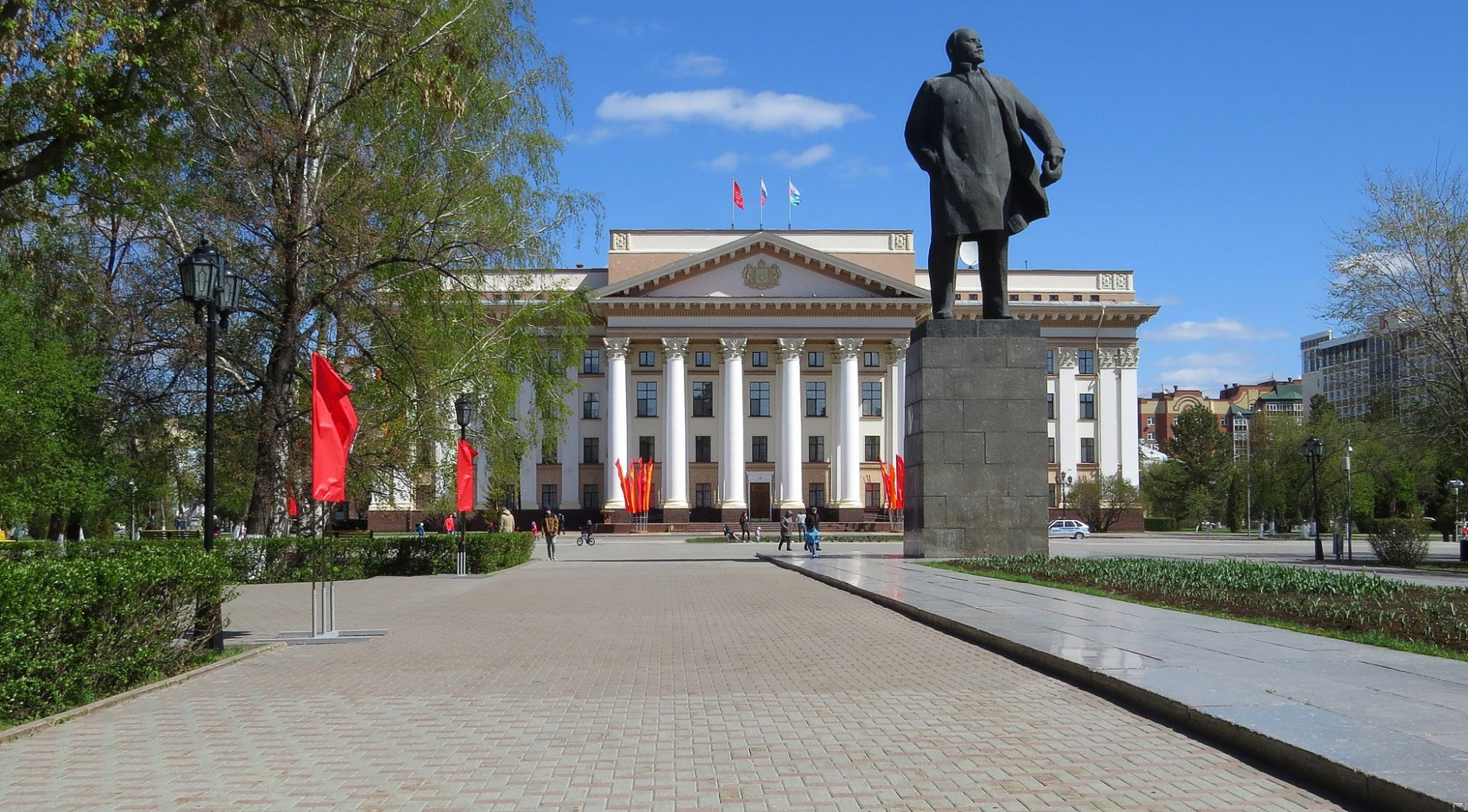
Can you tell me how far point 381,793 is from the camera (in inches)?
233

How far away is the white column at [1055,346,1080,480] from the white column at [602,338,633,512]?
30180 millimetres

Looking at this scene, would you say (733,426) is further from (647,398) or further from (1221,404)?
(1221,404)

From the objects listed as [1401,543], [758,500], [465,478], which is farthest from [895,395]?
[465,478]

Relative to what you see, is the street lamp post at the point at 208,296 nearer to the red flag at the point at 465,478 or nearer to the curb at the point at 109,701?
the curb at the point at 109,701

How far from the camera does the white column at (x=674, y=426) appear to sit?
75125mm

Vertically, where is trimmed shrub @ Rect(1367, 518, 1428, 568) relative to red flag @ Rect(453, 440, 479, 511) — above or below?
below

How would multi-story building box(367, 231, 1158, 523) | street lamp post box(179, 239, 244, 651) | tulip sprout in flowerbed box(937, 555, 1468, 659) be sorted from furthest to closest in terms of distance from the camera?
multi-story building box(367, 231, 1158, 523) → street lamp post box(179, 239, 244, 651) → tulip sprout in flowerbed box(937, 555, 1468, 659)

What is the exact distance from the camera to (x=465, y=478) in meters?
26.3

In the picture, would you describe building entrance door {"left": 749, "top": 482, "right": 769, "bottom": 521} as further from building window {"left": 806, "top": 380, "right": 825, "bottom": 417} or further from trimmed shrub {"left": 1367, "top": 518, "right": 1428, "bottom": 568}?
trimmed shrub {"left": 1367, "top": 518, "right": 1428, "bottom": 568}

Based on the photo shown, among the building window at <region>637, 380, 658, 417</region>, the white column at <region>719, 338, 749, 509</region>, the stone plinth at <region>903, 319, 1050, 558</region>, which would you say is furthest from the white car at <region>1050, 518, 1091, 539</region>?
the stone plinth at <region>903, 319, 1050, 558</region>

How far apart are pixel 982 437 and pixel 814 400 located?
56793 millimetres

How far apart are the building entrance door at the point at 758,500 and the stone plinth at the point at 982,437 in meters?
56.2

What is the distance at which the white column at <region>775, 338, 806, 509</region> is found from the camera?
7519 centimetres

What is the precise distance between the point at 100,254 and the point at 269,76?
6813 mm
